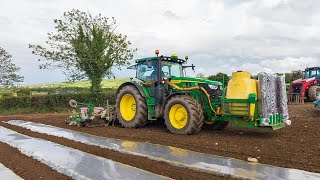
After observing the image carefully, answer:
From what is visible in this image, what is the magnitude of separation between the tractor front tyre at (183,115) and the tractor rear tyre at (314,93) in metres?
12.0

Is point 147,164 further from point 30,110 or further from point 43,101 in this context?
point 30,110

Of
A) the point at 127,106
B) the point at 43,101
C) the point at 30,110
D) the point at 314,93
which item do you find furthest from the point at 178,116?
the point at 30,110

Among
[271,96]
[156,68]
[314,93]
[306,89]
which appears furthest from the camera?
[306,89]

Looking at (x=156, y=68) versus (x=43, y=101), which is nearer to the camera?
(x=156, y=68)

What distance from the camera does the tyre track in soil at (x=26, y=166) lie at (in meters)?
5.43

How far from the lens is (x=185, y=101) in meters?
8.87

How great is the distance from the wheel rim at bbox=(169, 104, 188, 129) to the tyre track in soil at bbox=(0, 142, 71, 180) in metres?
4.06

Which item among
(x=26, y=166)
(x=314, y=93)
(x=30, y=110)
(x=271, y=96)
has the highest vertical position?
(x=271, y=96)

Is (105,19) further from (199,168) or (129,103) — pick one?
(199,168)

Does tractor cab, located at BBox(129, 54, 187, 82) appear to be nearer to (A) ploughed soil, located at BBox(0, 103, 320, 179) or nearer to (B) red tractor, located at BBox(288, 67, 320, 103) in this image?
(A) ploughed soil, located at BBox(0, 103, 320, 179)

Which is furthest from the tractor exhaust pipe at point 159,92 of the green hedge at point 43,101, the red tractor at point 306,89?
the green hedge at point 43,101

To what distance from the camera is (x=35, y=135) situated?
9.98 meters

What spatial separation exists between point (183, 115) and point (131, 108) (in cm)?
266

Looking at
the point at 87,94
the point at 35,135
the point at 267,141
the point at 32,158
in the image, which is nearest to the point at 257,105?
the point at 267,141
